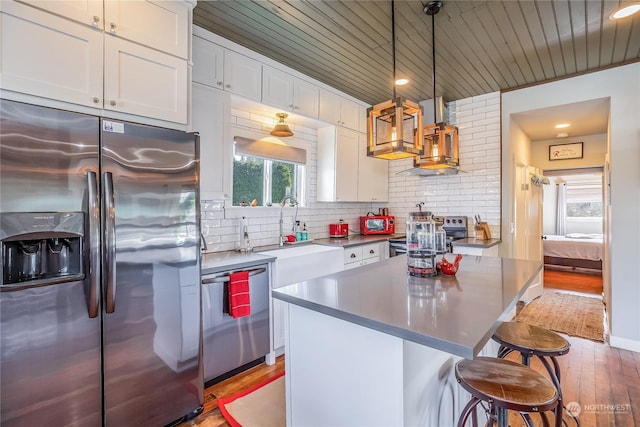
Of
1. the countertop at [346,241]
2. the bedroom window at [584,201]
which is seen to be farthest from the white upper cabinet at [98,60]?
the bedroom window at [584,201]

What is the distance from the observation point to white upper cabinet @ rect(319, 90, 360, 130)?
3571 millimetres

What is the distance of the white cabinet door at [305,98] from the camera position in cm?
323

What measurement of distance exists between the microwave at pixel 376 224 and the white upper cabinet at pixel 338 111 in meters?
1.26

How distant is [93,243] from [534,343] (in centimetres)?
227

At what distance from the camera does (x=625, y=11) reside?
2230 millimetres

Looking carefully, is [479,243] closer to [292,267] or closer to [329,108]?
[292,267]

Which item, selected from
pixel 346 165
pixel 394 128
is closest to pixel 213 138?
pixel 394 128

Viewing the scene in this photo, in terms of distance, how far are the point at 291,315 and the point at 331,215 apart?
2.73 meters

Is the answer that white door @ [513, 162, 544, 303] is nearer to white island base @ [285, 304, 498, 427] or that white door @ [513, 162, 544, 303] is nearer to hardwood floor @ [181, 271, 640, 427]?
hardwood floor @ [181, 271, 640, 427]

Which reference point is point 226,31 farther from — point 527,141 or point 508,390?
point 527,141

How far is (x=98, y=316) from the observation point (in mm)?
1594

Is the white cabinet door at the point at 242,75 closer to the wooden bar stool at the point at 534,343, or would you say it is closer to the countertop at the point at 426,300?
the countertop at the point at 426,300

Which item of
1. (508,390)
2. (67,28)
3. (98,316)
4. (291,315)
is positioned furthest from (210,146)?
(508,390)

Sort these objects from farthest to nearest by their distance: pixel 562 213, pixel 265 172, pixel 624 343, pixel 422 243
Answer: pixel 562 213
pixel 265 172
pixel 624 343
pixel 422 243
